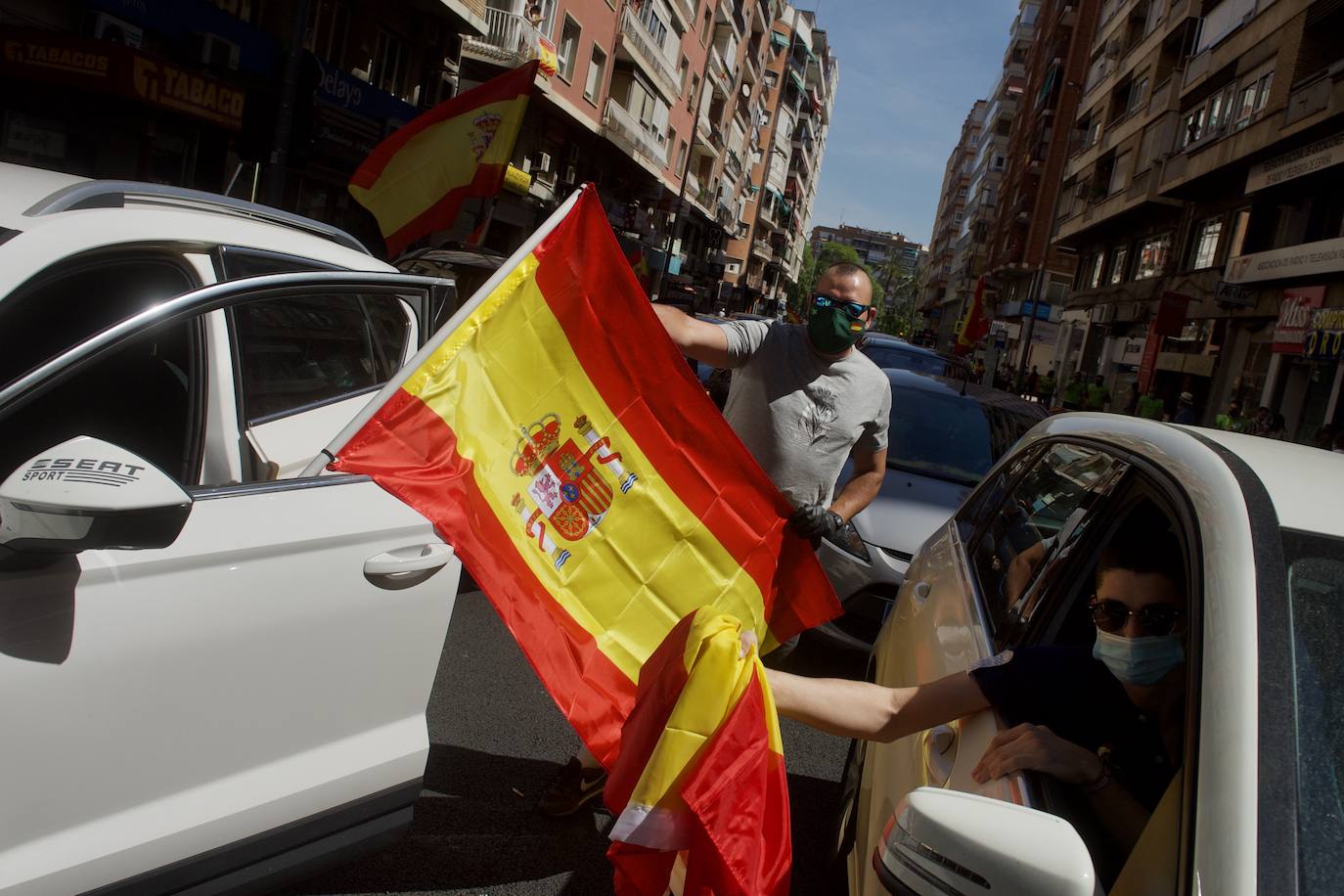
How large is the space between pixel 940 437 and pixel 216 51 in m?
12.0

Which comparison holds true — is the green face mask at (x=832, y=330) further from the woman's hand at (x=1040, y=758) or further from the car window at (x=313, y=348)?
the woman's hand at (x=1040, y=758)

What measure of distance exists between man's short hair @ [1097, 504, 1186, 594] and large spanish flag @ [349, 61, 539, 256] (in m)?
5.98

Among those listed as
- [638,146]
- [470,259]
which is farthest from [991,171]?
[470,259]

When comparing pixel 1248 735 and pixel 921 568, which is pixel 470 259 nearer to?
pixel 921 568

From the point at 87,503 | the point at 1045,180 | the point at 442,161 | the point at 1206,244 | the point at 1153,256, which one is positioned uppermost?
the point at 1045,180

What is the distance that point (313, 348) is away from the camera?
3018mm

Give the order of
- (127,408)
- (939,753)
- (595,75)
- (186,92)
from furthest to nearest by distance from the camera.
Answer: (595,75) → (186,92) → (127,408) → (939,753)

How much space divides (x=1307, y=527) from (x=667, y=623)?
1.38 meters

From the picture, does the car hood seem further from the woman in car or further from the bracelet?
the bracelet

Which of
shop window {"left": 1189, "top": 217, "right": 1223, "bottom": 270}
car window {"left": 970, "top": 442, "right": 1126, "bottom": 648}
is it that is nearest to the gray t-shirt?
car window {"left": 970, "top": 442, "right": 1126, "bottom": 648}

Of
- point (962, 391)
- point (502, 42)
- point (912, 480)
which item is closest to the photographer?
point (912, 480)

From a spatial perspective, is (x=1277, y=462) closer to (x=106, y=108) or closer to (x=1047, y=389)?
(x=106, y=108)

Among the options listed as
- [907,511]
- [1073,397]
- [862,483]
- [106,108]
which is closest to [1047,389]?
[1073,397]

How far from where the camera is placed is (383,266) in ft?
9.66
